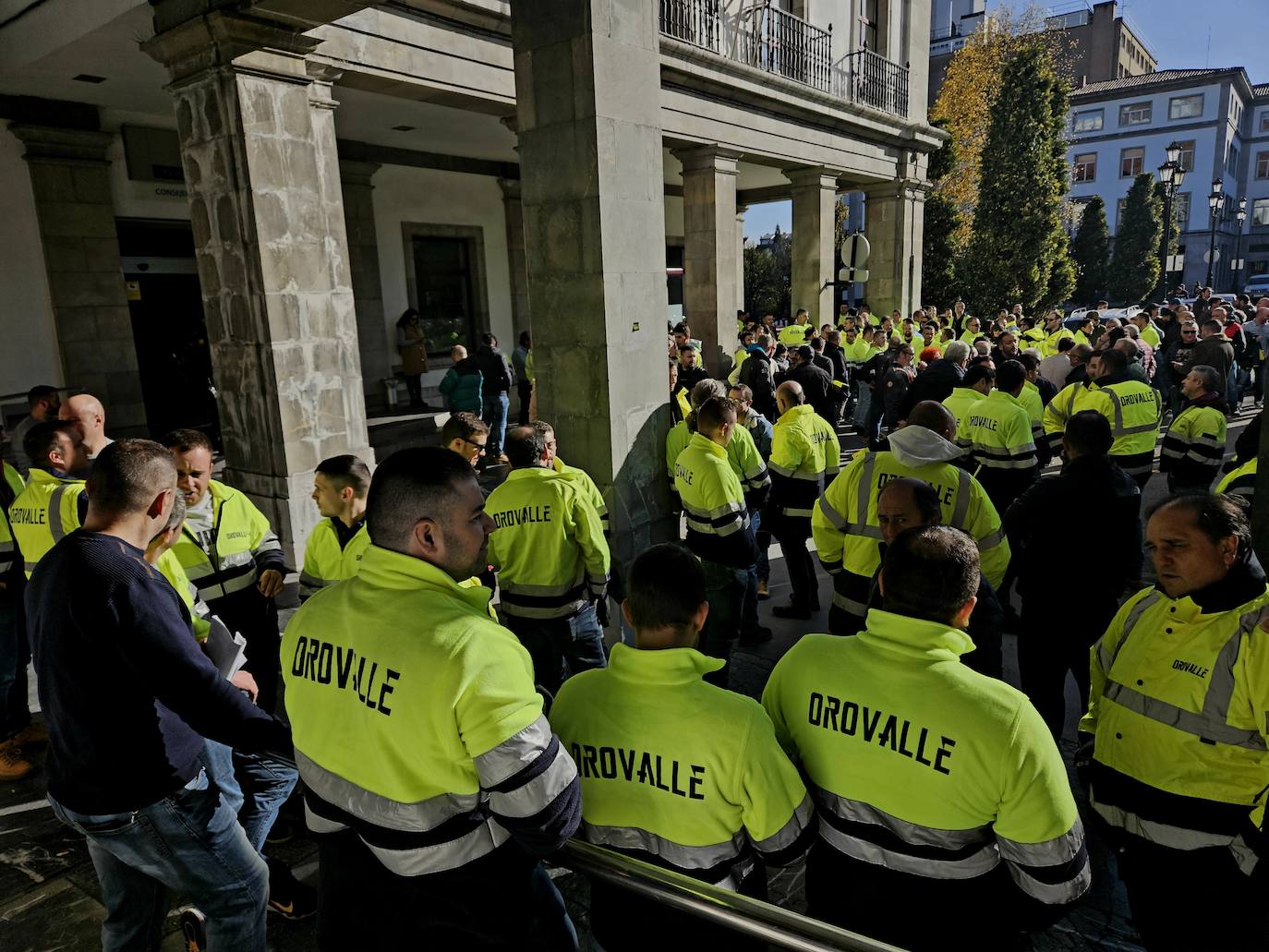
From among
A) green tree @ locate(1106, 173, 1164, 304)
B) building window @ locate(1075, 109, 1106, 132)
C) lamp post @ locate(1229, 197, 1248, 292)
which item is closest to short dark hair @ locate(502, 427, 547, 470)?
green tree @ locate(1106, 173, 1164, 304)

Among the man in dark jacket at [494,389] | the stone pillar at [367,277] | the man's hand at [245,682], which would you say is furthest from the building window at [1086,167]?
the man's hand at [245,682]

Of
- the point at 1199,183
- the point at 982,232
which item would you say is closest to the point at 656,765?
the point at 982,232

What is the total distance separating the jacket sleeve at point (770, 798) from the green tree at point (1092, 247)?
149 feet

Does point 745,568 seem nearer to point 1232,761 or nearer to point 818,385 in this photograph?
point 1232,761

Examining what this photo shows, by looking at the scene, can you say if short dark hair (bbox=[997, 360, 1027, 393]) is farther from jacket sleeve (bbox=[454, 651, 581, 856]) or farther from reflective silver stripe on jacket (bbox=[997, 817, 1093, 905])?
jacket sleeve (bbox=[454, 651, 581, 856])

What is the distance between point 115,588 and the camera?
7.28ft

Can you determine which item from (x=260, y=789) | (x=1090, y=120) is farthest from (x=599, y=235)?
(x=1090, y=120)

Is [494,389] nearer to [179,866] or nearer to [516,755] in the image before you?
[179,866]

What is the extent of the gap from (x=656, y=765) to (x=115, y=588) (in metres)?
1.58

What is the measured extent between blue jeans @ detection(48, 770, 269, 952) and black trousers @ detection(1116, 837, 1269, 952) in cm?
278

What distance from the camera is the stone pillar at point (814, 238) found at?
16.4 meters

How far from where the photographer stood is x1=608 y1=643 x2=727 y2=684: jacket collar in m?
1.99

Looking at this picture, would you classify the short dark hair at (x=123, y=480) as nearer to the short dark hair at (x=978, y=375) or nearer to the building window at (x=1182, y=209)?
the short dark hair at (x=978, y=375)

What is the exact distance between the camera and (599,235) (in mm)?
5582
